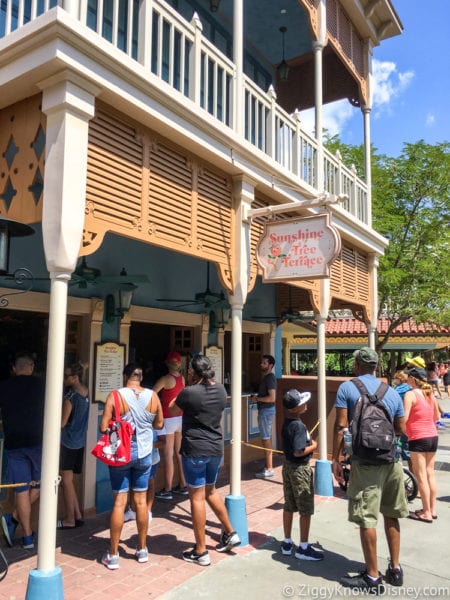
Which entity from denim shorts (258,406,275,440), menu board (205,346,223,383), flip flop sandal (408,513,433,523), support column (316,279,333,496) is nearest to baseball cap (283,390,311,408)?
support column (316,279,333,496)

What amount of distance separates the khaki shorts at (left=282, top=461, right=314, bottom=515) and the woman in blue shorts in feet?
2.03

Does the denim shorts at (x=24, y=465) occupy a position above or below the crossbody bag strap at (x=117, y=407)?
below

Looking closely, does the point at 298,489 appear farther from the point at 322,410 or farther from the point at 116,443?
the point at 322,410

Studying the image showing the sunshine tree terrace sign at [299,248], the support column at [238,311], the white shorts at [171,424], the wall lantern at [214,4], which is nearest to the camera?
the sunshine tree terrace sign at [299,248]

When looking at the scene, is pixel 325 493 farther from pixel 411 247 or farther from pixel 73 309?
pixel 411 247

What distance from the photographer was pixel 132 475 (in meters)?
4.43

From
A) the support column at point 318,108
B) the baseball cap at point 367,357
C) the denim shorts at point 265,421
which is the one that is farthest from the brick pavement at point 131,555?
the support column at point 318,108

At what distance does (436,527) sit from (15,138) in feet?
18.8

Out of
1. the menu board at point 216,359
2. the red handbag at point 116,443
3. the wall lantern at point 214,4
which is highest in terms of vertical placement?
the wall lantern at point 214,4

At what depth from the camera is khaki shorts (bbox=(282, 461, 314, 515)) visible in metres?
4.51

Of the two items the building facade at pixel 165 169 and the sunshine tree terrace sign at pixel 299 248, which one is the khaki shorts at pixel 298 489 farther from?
the sunshine tree terrace sign at pixel 299 248

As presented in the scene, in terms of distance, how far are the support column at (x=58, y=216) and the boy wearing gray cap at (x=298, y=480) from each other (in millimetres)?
2097

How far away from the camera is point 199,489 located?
4.42 m

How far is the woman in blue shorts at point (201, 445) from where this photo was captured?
14.4 ft
